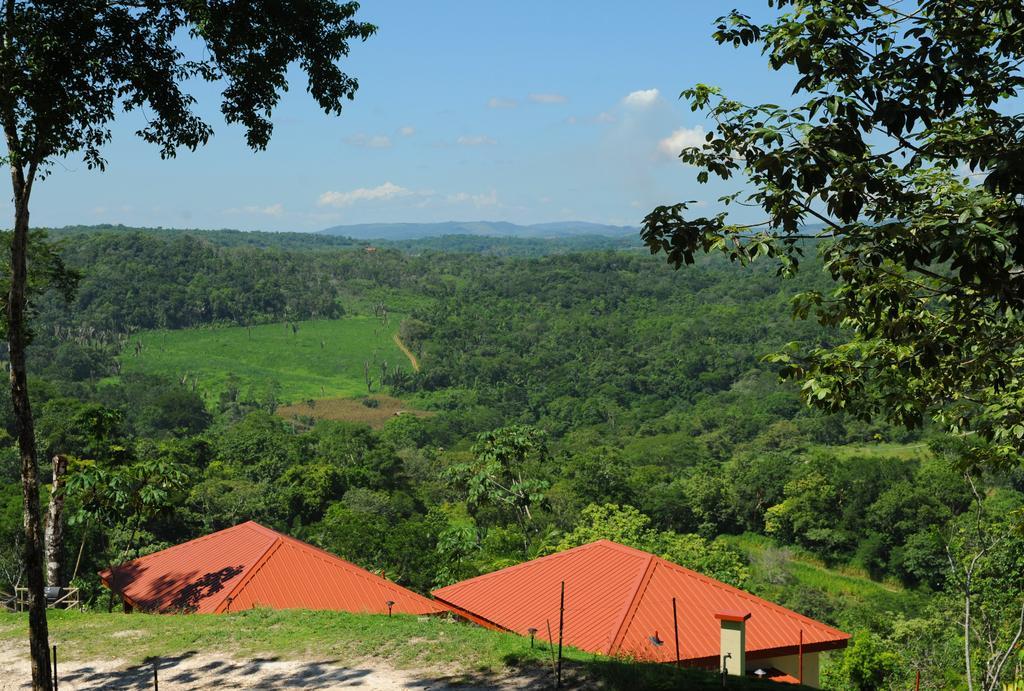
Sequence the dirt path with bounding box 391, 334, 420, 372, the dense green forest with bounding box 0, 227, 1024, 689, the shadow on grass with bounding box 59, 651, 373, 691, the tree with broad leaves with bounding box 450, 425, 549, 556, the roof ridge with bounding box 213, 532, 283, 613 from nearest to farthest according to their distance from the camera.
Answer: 1. the shadow on grass with bounding box 59, 651, 373, 691
2. the roof ridge with bounding box 213, 532, 283, 613
3. the dense green forest with bounding box 0, 227, 1024, 689
4. the tree with broad leaves with bounding box 450, 425, 549, 556
5. the dirt path with bounding box 391, 334, 420, 372

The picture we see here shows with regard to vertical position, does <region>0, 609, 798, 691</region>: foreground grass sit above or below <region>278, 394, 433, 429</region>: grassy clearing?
above

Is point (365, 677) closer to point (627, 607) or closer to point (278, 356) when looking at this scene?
point (627, 607)

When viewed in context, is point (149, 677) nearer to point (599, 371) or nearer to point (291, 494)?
point (291, 494)

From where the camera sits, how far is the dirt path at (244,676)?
26.5ft

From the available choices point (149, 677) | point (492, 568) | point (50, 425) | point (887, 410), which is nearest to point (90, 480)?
point (149, 677)

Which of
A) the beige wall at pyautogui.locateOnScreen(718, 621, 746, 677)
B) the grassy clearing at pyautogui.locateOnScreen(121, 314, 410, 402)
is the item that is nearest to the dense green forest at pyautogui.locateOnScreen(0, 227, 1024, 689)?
the beige wall at pyautogui.locateOnScreen(718, 621, 746, 677)

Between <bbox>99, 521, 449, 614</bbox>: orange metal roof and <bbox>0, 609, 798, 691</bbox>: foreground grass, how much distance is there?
868 millimetres

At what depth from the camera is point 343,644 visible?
369 inches

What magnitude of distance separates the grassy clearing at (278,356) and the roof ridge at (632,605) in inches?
3173

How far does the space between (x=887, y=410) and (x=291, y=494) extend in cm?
3570

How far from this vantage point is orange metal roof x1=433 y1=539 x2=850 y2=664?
1038 cm

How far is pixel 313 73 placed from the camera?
27.0 ft

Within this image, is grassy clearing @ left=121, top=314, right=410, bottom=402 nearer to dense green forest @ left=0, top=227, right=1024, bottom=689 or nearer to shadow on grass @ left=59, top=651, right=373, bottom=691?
dense green forest @ left=0, top=227, right=1024, bottom=689

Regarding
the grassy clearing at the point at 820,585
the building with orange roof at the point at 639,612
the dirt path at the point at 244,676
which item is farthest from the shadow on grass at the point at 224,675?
the grassy clearing at the point at 820,585
